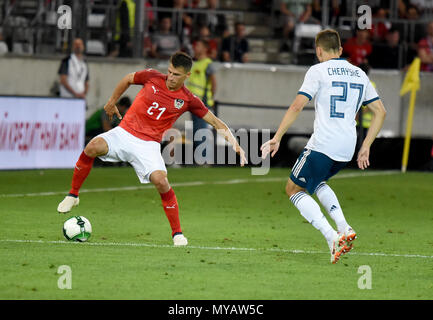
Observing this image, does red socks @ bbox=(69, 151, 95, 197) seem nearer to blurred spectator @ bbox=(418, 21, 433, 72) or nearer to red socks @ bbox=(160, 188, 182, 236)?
red socks @ bbox=(160, 188, 182, 236)

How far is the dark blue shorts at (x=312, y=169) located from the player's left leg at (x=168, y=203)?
1258mm

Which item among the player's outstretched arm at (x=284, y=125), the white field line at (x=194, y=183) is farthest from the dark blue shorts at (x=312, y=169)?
the white field line at (x=194, y=183)

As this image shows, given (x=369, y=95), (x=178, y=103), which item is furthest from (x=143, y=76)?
(x=369, y=95)

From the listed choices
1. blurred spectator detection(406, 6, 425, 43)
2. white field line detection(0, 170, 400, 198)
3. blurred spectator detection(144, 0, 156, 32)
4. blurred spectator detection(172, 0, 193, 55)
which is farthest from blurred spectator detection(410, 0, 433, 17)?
blurred spectator detection(144, 0, 156, 32)

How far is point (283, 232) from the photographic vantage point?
431 inches

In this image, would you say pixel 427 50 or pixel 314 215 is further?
pixel 427 50

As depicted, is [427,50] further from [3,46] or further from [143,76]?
[143,76]

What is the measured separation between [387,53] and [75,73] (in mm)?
7661

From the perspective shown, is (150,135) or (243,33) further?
(243,33)

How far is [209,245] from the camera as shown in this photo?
376 inches

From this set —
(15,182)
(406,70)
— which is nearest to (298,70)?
(406,70)

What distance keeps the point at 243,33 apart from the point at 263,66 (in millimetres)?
895

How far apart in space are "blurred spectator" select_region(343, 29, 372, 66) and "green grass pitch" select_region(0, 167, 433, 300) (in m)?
5.42
